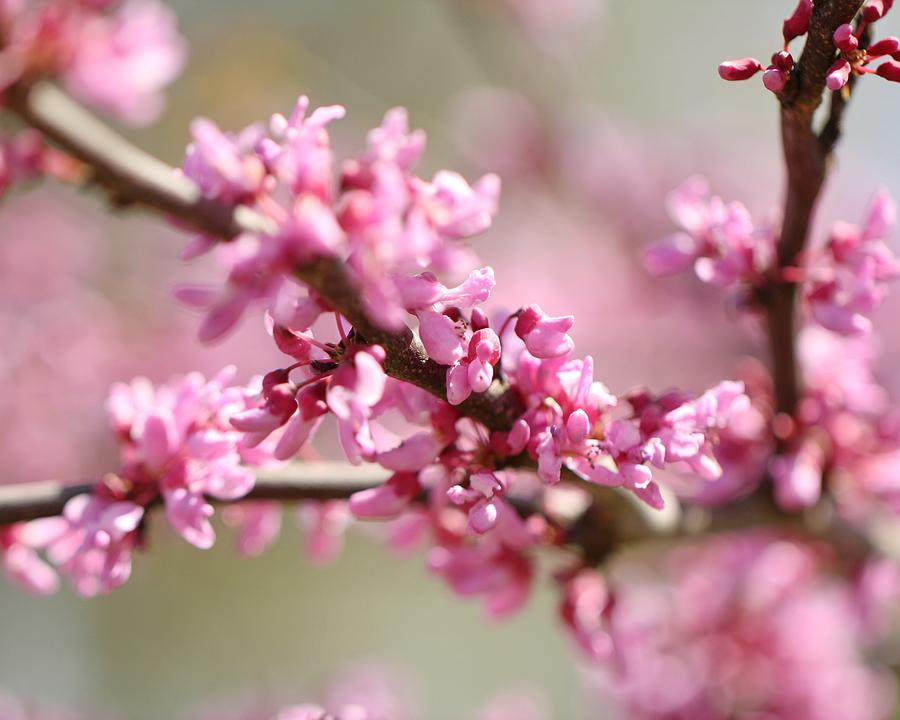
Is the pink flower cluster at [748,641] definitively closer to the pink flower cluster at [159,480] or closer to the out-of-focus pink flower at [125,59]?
the pink flower cluster at [159,480]

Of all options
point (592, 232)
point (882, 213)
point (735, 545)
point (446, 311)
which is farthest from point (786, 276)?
point (592, 232)

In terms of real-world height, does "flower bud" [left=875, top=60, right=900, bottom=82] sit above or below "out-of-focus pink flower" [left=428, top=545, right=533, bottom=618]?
above

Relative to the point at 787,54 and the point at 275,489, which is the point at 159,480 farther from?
the point at 787,54

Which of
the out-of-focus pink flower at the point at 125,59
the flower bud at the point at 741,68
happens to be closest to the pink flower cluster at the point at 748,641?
the flower bud at the point at 741,68

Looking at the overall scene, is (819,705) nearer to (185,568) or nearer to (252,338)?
(252,338)

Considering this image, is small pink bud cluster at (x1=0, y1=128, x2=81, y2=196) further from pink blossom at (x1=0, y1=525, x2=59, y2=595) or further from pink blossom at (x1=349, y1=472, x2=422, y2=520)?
pink blossom at (x1=349, y1=472, x2=422, y2=520)

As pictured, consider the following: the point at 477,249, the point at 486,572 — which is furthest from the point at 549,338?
the point at 477,249

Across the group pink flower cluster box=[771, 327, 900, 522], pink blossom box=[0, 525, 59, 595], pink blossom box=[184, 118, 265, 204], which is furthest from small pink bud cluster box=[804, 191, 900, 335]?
pink blossom box=[0, 525, 59, 595]
